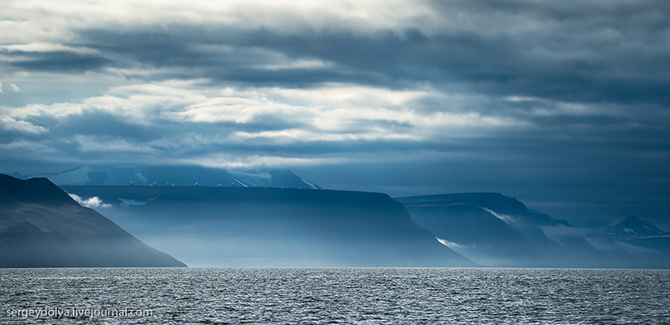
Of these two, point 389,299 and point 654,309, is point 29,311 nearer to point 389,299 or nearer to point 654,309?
point 389,299

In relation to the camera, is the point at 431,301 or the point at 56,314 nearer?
the point at 56,314

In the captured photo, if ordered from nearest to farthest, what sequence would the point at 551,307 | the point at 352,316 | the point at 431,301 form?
the point at 352,316 < the point at 551,307 < the point at 431,301

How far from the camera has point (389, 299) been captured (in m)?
179

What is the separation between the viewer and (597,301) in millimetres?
181500

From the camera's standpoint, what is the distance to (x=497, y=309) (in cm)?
15300

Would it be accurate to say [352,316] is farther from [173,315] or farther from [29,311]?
[29,311]

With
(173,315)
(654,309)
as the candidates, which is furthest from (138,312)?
(654,309)

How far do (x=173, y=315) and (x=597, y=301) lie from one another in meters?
102

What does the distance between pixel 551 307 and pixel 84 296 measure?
10626cm

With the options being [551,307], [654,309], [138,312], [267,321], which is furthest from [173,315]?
[654,309]

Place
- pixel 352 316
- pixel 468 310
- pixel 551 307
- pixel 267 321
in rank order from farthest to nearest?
pixel 551 307
pixel 468 310
pixel 352 316
pixel 267 321

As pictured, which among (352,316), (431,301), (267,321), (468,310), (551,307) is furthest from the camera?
(431,301)

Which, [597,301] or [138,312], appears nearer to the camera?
[138,312]

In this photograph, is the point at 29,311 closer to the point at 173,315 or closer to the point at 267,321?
the point at 173,315
